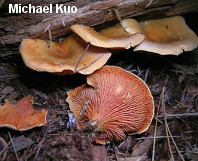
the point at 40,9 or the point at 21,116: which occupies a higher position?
the point at 40,9

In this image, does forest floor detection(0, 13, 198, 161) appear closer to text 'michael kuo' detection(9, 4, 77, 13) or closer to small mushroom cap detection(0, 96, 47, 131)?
small mushroom cap detection(0, 96, 47, 131)

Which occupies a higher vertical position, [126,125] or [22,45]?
[22,45]

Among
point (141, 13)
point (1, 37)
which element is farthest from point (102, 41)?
point (1, 37)

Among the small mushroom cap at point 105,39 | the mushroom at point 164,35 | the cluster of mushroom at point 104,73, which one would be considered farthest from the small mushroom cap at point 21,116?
the mushroom at point 164,35

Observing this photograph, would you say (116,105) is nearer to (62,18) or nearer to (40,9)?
(62,18)

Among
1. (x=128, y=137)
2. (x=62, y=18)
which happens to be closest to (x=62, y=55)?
(x=62, y=18)

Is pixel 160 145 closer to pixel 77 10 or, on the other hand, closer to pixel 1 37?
pixel 77 10

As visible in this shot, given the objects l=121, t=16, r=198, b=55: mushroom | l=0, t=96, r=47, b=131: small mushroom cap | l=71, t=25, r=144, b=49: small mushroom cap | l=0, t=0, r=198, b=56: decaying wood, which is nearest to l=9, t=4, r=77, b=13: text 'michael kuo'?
l=0, t=0, r=198, b=56: decaying wood
